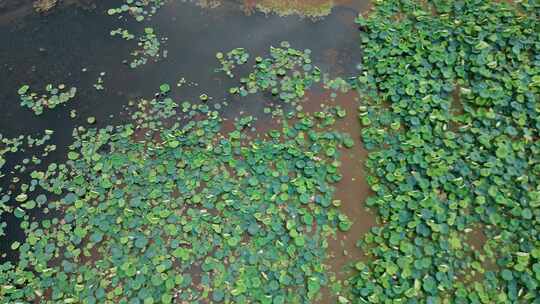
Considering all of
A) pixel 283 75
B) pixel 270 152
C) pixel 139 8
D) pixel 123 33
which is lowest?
pixel 270 152

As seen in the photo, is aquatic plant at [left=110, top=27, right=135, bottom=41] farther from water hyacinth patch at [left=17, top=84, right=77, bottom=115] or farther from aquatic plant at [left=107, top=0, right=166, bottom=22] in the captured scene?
water hyacinth patch at [left=17, top=84, right=77, bottom=115]

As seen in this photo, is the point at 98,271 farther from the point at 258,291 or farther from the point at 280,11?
the point at 280,11

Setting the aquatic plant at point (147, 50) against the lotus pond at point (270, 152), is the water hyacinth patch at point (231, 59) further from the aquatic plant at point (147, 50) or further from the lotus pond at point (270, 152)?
the aquatic plant at point (147, 50)

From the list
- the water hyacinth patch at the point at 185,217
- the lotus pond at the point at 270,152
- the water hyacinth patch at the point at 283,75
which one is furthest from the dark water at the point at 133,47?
the water hyacinth patch at the point at 185,217

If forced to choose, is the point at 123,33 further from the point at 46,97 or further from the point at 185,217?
the point at 185,217

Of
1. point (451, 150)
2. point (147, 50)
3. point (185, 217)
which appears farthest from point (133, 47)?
point (451, 150)

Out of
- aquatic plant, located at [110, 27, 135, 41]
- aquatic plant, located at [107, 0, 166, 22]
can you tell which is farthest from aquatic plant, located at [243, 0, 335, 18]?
aquatic plant, located at [110, 27, 135, 41]

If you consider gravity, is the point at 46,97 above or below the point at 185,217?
above
